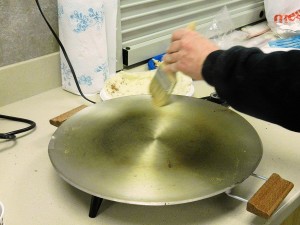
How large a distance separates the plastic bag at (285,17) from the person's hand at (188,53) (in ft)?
2.68

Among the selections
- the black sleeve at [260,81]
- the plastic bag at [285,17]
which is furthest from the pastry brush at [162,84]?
the plastic bag at [285,17]

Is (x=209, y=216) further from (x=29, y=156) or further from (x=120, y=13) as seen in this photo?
(x=120, y=13)

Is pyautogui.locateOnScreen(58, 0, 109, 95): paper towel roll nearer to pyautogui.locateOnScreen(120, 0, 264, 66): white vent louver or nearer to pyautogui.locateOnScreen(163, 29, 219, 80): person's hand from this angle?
pyautogui.locateOnScreen(120, 0, 264, 66): white vent louver

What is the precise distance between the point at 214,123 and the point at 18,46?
0.50 m

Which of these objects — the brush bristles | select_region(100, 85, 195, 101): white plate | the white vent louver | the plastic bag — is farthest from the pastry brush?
the plastic bag

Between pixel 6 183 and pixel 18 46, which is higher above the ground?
pixel 18 46

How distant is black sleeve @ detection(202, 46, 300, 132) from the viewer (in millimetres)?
518

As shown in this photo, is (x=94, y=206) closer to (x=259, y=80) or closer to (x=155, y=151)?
(x=155, y=151)

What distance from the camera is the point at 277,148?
76 centimetres

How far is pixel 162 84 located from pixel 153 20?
1.77 feet

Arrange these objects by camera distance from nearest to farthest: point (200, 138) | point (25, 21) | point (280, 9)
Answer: point (200, 138)
point (25, 21)
point (280, 9)

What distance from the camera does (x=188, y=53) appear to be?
0.62m

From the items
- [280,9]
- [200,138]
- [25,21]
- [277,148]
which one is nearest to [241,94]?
[200,138]

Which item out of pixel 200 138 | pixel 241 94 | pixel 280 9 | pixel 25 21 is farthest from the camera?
pixel 280 9
